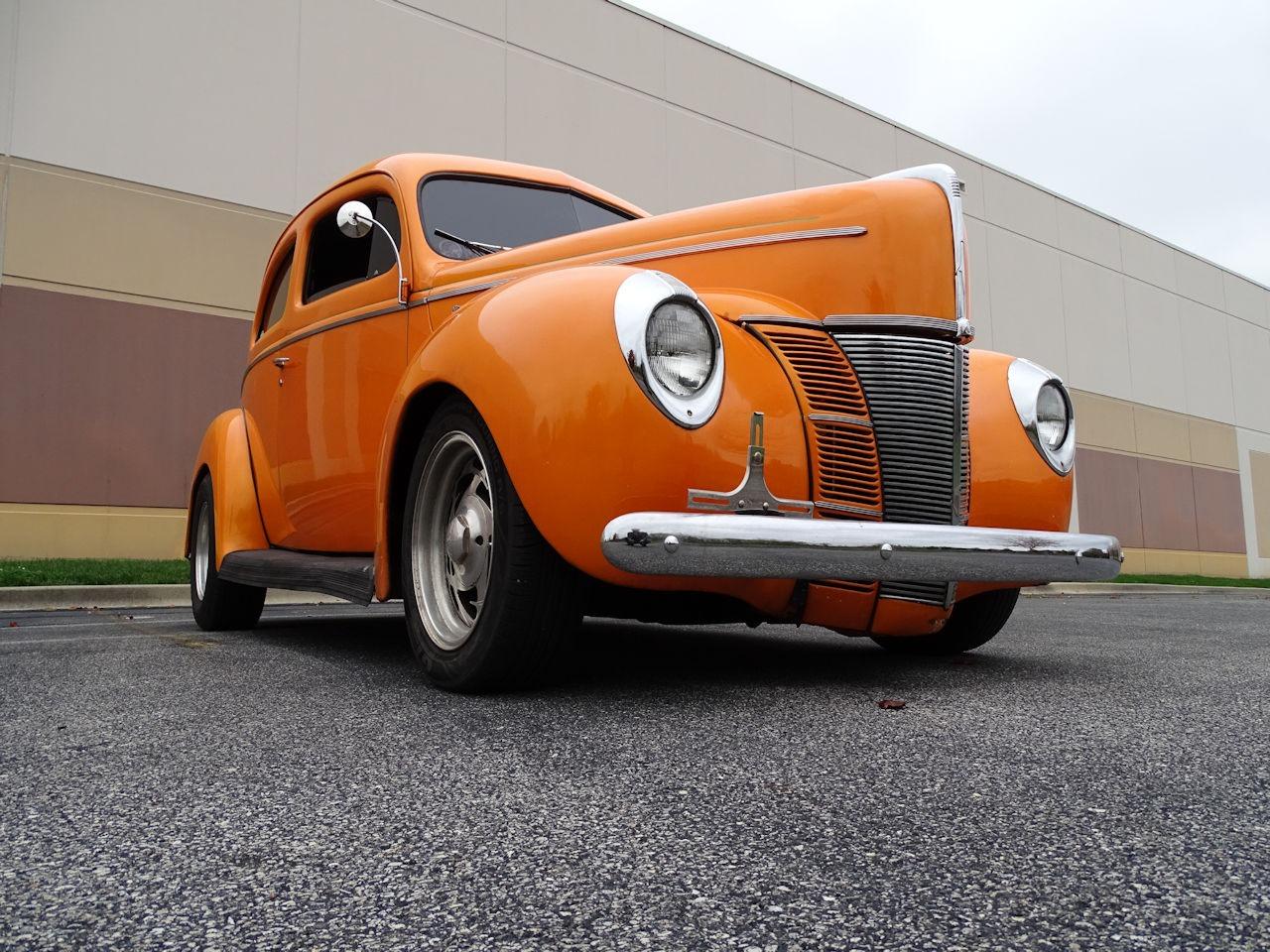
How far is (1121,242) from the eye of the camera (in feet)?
70.8

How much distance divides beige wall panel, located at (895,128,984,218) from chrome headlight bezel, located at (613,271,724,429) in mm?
16673

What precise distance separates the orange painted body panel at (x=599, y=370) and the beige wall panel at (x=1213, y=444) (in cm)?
2162

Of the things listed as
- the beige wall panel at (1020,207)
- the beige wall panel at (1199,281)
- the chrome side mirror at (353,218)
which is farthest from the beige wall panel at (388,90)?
the beige wall panel at (1199,281)

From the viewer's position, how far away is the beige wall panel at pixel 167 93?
903 centimetres

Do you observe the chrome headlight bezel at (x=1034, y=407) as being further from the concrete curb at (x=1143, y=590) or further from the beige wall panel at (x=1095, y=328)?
the beige wall panel at (x=1095, y=328)

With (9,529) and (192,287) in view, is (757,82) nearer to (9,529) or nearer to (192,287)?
(192,287)

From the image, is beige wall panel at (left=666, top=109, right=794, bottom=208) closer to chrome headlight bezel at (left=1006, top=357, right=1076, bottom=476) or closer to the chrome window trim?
chrome headlight bezel at (left=1006, top=357, right=1076, bottom=476)

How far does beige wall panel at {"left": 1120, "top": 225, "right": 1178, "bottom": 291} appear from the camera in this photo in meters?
21.7

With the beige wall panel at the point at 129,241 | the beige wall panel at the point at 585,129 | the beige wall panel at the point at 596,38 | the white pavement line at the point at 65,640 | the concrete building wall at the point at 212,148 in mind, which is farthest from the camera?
the beige wall panel at the point at 596,38

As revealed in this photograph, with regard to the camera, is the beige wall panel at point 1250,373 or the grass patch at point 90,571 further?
the beige wall panel at point 1250,373

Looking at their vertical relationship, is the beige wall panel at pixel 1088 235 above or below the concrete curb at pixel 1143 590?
above

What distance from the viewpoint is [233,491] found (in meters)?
4.59

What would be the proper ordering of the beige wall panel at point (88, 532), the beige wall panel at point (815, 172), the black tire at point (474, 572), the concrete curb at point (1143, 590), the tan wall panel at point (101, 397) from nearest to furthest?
the black tire at point (474, 572), the beige wall panel at point (88, 532), the tan wall panel at point (101, 397), the concrete curb at point (1143, 590), the beige wall panel at point (815, 172)

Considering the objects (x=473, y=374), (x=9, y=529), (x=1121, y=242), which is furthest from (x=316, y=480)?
(x=1121, y=242)
